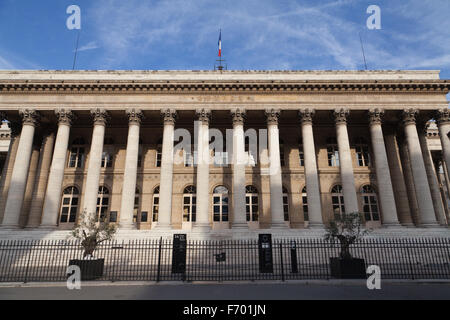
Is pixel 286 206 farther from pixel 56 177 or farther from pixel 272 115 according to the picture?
pixel 56 177

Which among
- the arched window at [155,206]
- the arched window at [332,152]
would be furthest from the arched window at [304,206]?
the arched window at [155,206]

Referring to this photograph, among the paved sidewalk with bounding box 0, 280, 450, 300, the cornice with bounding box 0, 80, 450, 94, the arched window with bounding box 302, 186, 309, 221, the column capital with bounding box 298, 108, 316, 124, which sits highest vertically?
the cornice with bounding box 0, 80, 450, 94

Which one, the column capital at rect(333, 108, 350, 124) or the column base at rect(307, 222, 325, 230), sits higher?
the column capital at rect(333, 108, 350, 124)

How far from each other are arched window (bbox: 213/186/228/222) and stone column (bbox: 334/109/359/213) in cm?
907

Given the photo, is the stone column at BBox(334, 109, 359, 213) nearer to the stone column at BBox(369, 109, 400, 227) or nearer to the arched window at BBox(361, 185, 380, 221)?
the stone column at BBox(369, 109, 400, 227)

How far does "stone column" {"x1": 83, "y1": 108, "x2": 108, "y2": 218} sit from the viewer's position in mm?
19672

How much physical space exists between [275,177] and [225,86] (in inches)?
298

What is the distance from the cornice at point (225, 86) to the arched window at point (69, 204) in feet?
26.7

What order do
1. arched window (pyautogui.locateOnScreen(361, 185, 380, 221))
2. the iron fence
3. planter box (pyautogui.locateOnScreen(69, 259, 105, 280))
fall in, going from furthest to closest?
arched window (pyautogui.locateOnScreen(361, 185, 380, 221)) < the iron fence < planter box (pyautogui.locateOnScreen(69, 259, 105, 280))

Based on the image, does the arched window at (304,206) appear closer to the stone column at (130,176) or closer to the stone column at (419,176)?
the stone column at (419,176)

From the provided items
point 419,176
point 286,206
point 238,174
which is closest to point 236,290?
point 238,174

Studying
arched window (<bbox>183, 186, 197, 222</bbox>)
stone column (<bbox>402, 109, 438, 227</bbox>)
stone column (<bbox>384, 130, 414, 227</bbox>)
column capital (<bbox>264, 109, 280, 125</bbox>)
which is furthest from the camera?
arched window (<bbox>183, 186, 197, 222</bbox>)

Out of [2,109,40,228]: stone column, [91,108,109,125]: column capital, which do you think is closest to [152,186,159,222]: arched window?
[91,108,109,125]: column capital

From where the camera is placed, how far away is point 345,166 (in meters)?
20.7
